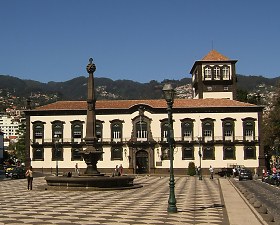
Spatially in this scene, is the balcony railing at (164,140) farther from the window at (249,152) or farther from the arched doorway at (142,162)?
the arched doorway at (142,162)

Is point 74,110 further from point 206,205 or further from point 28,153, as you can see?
point 206,205

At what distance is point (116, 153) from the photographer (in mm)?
64375

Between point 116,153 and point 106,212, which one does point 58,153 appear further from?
point 106,212

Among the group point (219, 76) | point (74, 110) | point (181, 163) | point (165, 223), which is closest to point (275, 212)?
point (165, 223)

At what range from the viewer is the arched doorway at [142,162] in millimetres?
64000

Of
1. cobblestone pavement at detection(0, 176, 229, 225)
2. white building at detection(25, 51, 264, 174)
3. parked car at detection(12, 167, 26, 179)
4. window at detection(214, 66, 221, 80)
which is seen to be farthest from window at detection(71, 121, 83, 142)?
cobblestone pavement at detection(0, 176, 229, 225)

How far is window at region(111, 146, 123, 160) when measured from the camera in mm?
64312

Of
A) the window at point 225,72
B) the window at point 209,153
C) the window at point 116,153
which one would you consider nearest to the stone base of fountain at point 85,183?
the window at point 116,153

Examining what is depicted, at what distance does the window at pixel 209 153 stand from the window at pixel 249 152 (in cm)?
428

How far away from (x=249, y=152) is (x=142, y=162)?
46.8ft

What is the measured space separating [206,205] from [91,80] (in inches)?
572

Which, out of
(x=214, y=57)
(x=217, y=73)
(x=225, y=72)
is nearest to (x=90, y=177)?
(x=217, y=73)

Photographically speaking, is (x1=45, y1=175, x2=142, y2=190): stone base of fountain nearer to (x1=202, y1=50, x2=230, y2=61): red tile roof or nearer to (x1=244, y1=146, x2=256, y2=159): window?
(x1=244, y1=146, x2=256, y2=159): window

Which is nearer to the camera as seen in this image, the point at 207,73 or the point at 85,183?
the point at 85,183
